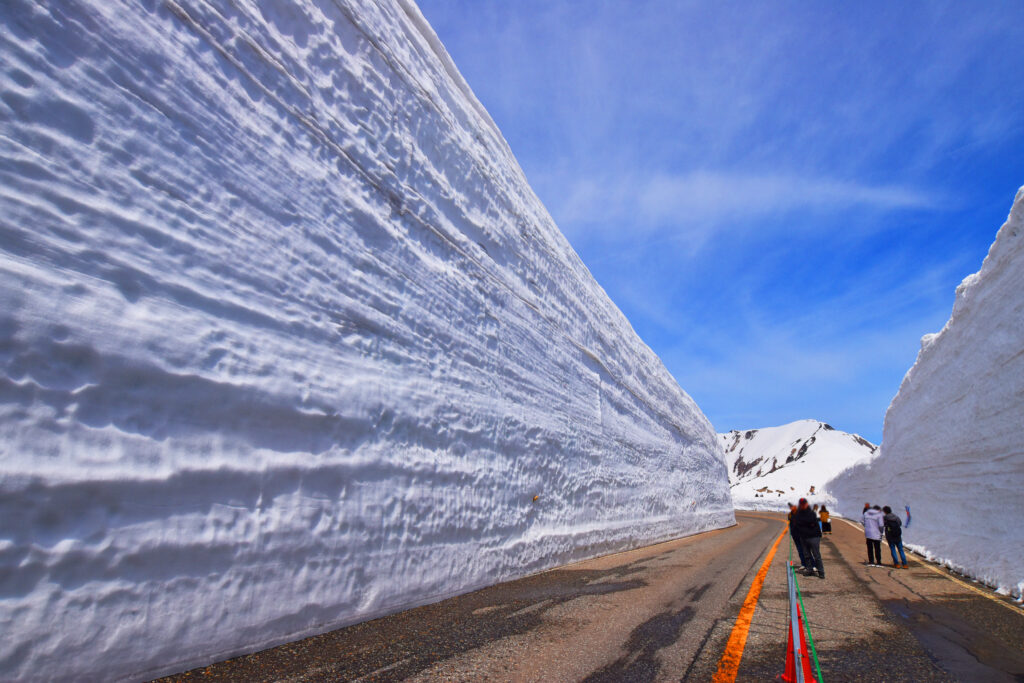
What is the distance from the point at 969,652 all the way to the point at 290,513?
5677 mm

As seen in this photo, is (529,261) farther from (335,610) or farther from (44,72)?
(44,72)

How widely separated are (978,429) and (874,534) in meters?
3.69

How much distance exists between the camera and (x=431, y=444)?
Result: 637 centimetres

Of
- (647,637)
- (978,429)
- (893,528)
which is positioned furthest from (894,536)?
(647,637)

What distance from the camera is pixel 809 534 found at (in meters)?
8.68

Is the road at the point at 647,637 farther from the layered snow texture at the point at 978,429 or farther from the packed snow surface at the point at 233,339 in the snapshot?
the layered snow texture at the point at 978,429

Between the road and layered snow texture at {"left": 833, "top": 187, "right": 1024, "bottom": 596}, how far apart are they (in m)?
3.13

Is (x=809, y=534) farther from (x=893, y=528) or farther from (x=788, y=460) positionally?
(x=788, y=460)

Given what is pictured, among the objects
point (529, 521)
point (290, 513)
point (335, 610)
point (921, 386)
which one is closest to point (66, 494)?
point (290, 513)

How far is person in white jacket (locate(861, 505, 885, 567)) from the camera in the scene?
10.9m

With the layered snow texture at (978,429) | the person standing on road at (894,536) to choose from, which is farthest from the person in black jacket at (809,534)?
the person standing on road at (894,536)

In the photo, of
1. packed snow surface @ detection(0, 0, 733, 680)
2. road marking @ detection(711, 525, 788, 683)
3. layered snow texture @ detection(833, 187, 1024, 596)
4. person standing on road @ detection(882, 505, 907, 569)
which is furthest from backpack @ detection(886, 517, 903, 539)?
packed snow surface @ detection(0, 0, 733, 680)

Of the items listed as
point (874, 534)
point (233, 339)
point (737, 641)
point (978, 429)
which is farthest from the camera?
point (978, 429)

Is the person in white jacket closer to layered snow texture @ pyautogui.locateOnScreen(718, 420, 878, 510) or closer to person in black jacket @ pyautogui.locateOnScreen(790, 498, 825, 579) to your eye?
person in black jacket @ pyautogui.locateOnScreen(790, 498, 825, 579)
